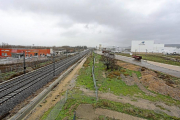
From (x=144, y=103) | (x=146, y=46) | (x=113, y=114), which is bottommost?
(x=144, y=103)

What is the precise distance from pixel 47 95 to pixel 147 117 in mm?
11190

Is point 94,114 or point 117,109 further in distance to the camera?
point 117,109

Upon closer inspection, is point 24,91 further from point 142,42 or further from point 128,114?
point 142,42

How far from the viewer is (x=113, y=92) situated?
41.9 ft

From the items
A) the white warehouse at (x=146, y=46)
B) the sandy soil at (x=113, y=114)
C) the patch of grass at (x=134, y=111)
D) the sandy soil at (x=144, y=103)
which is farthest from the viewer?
the white warehouse at (x=146, y=46)

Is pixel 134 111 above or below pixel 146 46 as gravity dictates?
below

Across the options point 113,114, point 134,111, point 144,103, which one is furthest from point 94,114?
point 144,103

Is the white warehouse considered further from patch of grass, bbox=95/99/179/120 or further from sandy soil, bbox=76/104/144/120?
sandy soil, bbox=76/104/144/120

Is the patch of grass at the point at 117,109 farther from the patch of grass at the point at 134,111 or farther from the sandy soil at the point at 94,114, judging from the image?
the sandy soil at the point at 94,114

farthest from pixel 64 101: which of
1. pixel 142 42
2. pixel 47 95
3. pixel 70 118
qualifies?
pixel 142 42

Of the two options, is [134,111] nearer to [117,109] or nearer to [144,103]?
[117,109]

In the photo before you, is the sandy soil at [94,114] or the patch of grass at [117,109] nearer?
the sandy soil at [94,114]

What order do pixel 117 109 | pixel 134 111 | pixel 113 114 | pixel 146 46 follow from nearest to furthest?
pixel 113 114, pixel 134 111, pixel 117 109, pixel 146 46

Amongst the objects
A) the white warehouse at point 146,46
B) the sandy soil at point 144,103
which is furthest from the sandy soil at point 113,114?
the white warehouse at point 146,46
